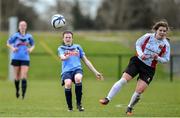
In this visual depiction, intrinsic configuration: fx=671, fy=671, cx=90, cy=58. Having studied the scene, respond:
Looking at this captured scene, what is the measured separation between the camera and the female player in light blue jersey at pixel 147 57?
43.2 ft

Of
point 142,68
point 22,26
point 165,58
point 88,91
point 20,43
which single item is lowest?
point 88,91

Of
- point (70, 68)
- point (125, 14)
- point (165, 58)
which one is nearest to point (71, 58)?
point (70, 68)

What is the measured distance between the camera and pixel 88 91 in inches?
947

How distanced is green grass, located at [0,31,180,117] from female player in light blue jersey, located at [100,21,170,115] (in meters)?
0.57

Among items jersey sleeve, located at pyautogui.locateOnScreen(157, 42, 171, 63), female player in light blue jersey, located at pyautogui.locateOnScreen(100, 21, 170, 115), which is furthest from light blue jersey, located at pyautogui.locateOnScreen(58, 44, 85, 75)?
jersey sleeve, located at pyautogui.locateOnScreen(157, 42, 171, 63)

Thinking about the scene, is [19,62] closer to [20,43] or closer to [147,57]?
[20,43]

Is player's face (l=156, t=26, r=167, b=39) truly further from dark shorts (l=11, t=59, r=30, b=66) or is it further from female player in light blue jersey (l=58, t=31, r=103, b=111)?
dark shorts (l=11, t=59, r=30, b=66)

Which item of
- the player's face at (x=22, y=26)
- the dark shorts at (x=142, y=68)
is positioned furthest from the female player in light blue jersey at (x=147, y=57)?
the player's face at (x=22, y=26)

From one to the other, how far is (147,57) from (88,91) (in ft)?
35.8

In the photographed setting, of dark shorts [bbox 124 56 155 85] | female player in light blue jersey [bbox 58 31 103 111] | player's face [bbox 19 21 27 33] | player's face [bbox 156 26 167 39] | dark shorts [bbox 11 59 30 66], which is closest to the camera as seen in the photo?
player's face [bbox 156 26 167 39]

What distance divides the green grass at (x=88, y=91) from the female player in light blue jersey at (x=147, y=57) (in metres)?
0.57

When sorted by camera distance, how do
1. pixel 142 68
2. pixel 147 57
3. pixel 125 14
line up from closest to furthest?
pixel 147 57, pixel 142 68, pixel 125 14

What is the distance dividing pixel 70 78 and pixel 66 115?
4.42 feet

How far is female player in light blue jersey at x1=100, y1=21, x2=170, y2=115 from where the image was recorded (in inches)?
519
